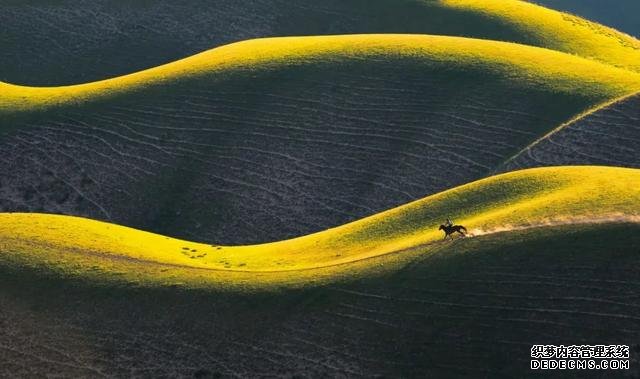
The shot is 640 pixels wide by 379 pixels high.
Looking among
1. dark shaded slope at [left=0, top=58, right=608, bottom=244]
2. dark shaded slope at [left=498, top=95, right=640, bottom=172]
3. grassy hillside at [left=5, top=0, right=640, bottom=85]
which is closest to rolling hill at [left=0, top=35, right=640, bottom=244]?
dark shaded slope at [left=0, top=58, right=608, bottom=244]

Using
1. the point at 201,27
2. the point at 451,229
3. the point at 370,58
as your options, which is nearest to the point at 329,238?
the point at 451,229

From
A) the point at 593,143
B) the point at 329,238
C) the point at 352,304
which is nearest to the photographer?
the point at 352,304

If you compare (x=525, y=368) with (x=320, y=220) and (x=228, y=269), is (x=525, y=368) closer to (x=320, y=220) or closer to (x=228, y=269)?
(x=228, y=269)

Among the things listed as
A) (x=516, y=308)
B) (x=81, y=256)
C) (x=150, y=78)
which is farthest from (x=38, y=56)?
(x=516, y=308)

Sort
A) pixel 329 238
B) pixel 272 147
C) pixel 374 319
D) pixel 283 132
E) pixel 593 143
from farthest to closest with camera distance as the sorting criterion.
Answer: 1. pixel 283 132
2. pixel 272 147
3. pixel 593 143
4. pixel 329 238
5. pixel 374 319

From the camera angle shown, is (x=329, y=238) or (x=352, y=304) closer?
(x=352, y=304)

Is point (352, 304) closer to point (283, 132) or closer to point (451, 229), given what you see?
point (451, 229)
